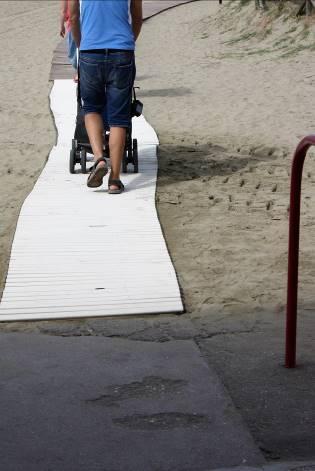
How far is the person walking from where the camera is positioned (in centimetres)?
775

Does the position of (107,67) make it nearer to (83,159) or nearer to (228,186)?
(83,159)

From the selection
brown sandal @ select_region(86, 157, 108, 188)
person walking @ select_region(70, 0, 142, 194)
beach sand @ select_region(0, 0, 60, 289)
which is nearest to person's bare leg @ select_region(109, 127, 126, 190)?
person walking @ select_region(70, 0, 142, 194)

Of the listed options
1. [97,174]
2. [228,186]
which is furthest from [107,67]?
[228,186]

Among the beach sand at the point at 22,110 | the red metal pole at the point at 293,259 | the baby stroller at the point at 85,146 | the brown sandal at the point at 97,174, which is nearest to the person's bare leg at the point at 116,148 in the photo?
the brown sandal at the point at 97,174

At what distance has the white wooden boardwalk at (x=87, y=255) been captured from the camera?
541 centimetres

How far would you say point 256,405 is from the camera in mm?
4055

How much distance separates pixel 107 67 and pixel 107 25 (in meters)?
0.32

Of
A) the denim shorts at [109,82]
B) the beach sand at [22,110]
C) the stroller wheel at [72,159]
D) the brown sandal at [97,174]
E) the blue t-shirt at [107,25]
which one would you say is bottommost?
the beach sand at [22,110]

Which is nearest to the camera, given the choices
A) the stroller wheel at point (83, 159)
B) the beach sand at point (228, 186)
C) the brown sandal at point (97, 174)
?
the beach sand at point (228, 186)

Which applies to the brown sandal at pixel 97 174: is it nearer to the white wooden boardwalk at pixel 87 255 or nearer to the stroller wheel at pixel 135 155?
the white wooden boardwalk at pixel 87 255

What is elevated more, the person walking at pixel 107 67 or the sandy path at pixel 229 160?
the person walking at pixel 107 67

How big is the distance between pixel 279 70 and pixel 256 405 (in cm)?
1165

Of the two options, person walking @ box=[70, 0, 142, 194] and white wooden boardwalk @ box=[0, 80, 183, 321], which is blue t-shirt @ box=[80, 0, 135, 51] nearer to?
person walking @ box=[70, 0, 142, 194]

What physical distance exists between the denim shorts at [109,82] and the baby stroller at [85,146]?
216 mm
